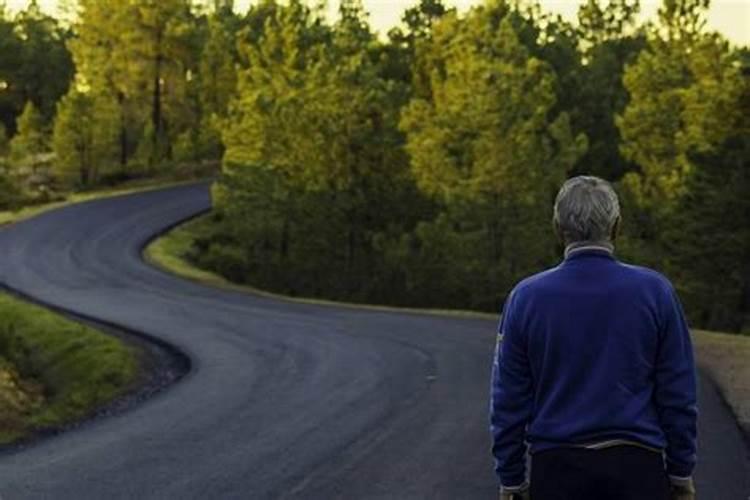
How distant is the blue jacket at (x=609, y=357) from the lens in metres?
3.38

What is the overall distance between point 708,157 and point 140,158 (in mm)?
40064

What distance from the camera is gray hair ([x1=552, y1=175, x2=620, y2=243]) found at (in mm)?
3461

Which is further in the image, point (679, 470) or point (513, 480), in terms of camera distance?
point (513, 480)

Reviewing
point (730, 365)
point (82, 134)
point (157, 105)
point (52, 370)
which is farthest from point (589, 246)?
point (157, 105)

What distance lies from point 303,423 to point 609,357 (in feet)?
25.8

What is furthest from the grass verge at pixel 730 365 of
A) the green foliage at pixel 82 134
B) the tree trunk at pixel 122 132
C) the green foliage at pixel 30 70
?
the green foliage at pixel 30 70

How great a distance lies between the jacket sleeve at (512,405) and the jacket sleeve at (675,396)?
1.53ft

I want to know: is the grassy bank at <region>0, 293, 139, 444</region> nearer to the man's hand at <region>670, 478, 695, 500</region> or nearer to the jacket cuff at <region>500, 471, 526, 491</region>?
the jacket cuff at <region>500, 471, 526, 491</region>

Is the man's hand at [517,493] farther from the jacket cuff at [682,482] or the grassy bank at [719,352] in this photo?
the grassy bank at [719,352]

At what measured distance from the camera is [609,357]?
3.40m

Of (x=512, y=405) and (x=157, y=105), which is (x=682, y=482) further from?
(x=157, y=105)

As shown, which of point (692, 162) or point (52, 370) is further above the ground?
point (692, 162)

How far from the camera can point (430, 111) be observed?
38.0 metres

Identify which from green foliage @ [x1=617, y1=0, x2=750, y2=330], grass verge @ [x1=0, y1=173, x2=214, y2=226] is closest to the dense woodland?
green foliage @ [x1=617, y1=0, x2=750, y2=330]
